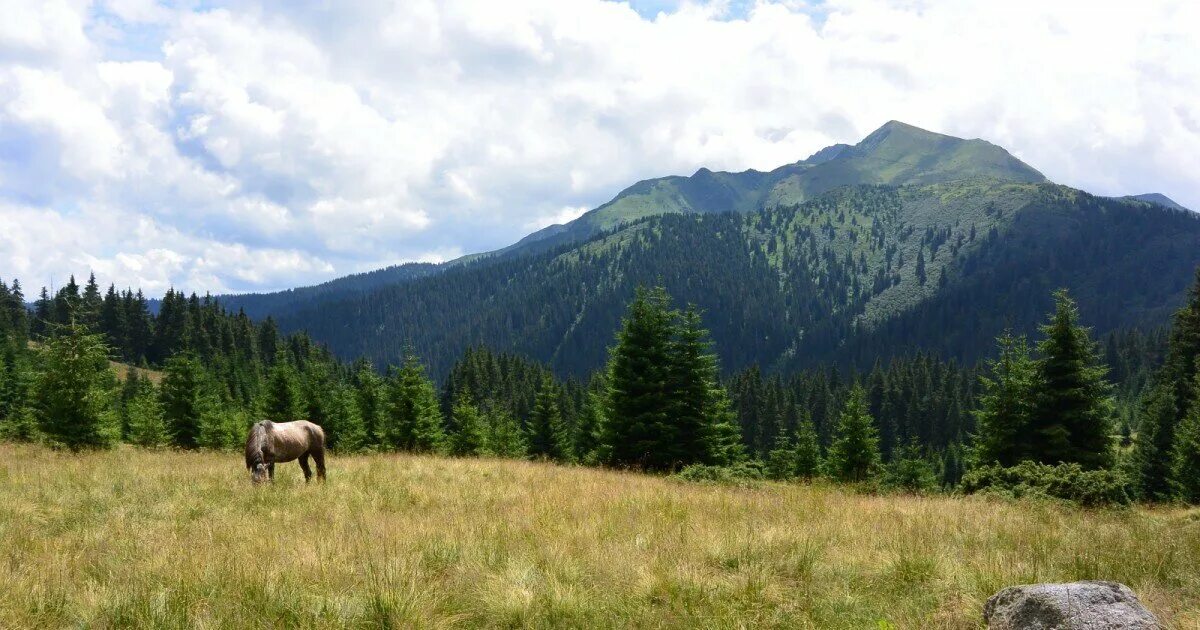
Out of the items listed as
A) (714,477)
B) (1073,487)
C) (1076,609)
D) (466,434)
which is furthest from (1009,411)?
(466,434)

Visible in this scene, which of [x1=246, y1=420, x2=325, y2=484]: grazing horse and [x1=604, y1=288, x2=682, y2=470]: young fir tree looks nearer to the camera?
[x1=246, y1=420, x2=325, y2=484]: grazing horse

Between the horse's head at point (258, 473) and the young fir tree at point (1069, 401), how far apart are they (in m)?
28.8

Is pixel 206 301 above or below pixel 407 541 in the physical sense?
above

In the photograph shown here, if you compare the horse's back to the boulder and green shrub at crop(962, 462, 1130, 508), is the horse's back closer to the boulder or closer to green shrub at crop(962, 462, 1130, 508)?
the boulder

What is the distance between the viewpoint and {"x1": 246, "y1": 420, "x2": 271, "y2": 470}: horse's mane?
11.5m

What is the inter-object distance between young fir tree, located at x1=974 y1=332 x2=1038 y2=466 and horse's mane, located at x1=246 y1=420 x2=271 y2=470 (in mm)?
27358

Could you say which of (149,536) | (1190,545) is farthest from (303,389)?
(1190,545)

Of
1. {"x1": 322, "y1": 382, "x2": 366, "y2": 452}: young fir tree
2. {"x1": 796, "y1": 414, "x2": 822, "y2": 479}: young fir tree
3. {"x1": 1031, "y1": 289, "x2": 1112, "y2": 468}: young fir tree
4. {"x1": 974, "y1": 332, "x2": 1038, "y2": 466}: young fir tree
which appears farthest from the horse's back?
{"x1": 796, "y1": 414, "x2": 822, "y2": 479}: young fir tree

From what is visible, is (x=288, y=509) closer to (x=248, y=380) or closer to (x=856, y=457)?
(x=856, y=457)

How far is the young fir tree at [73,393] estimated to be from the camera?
2247 centimetres

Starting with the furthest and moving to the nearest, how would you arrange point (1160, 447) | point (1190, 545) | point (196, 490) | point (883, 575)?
1. point (1160, 447)
2. point (196, 490)
3. point (1190, 545)
4. point (883, 575)

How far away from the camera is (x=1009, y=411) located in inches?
1021

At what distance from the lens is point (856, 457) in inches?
1451

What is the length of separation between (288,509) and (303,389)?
140ft
